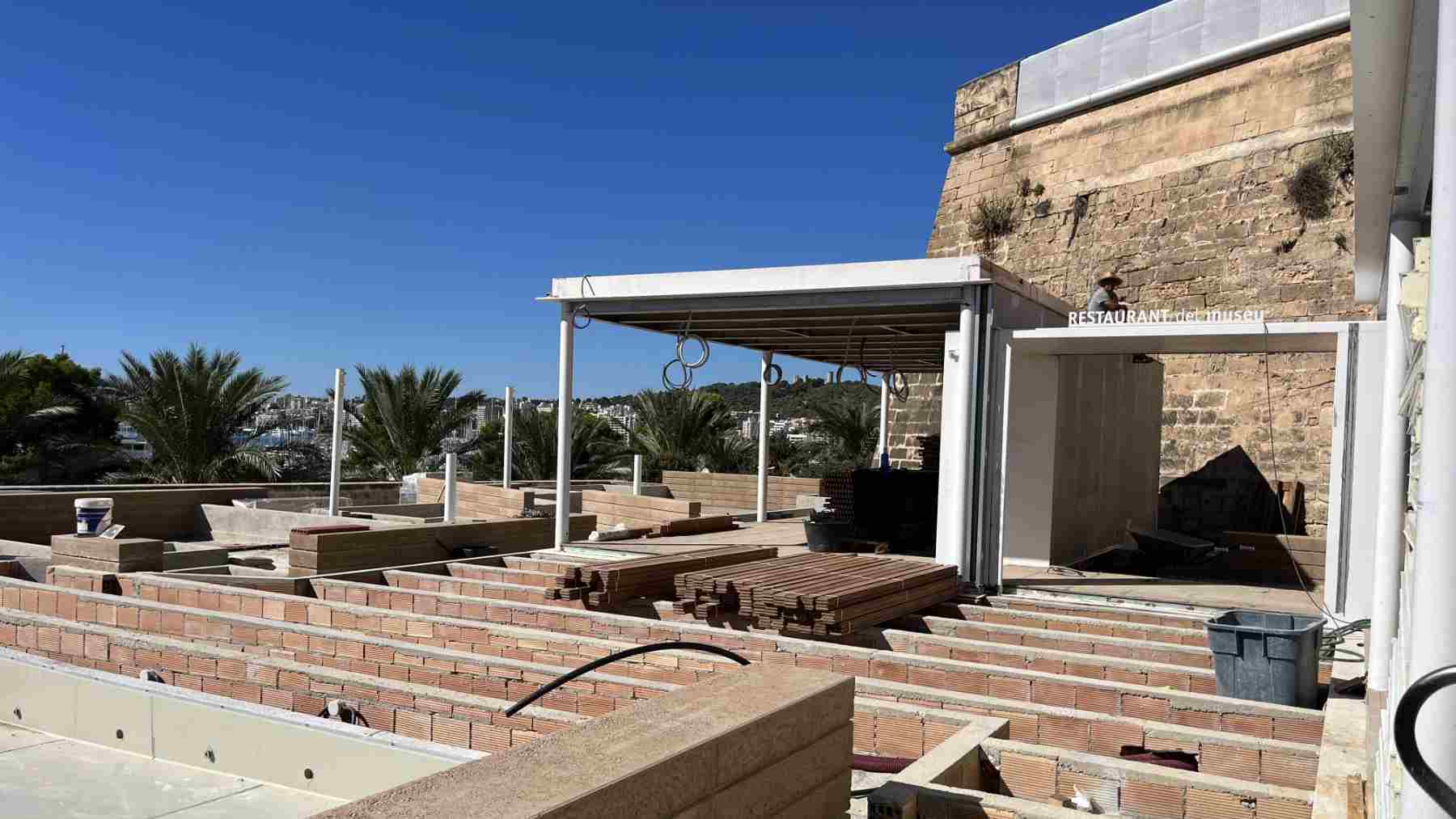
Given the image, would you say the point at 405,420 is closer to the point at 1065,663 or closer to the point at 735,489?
the point at 735,489

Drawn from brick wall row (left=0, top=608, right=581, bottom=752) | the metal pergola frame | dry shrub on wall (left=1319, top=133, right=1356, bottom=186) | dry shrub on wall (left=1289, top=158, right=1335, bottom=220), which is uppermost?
dry shrub on wall (left=1319, top=133, right=1356, bottom=186)

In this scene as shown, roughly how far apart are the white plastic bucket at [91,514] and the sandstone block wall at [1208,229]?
590 inches

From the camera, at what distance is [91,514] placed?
11.5 meters

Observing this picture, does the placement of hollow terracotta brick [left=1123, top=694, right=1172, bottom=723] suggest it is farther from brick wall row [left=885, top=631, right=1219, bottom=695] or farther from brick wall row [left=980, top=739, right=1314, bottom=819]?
brick wall row [left=980, top=739, right=1314, bottom=819]

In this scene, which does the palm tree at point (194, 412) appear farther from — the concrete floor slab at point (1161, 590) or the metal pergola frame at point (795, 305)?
the concrete floor slab at point (1161, 590)

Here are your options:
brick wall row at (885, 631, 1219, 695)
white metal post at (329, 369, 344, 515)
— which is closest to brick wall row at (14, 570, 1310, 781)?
brick wall row at (885, 631, 1219, 695)

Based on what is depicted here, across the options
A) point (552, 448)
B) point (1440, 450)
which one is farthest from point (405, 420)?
point (1440, 450)

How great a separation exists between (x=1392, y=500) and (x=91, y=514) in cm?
1176

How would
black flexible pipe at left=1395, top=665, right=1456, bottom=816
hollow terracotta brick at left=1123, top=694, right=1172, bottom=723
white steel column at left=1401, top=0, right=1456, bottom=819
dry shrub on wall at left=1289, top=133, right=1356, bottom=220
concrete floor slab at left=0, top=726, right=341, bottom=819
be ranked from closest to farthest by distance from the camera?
black flexible pipe at left=1395, top=665, right=1456, bottom=816 → white steel column at left=1401, top=0, right=1456, bottom=819 → concrete floor slab at left=0, top=726, right=341, bottom=819 → hollow terracotta brick at left=1123, top=694, right=1172, bottom=723 → dry shrub on wall at left=1289, top=133, right=1356, bottom=220

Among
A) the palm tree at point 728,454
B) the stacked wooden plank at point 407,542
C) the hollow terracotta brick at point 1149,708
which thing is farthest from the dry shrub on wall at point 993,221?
the hollow terracotta brick at point 1149,708

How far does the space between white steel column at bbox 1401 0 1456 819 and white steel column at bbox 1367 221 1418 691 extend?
11.5 feet

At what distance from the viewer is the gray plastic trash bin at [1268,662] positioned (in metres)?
6.41

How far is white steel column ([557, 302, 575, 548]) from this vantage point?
12320 millimetres

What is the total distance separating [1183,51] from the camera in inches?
794
